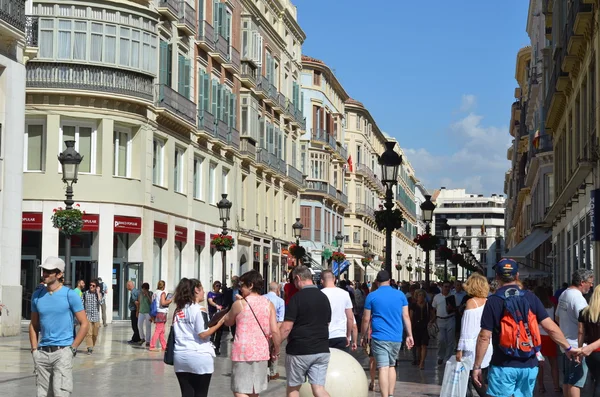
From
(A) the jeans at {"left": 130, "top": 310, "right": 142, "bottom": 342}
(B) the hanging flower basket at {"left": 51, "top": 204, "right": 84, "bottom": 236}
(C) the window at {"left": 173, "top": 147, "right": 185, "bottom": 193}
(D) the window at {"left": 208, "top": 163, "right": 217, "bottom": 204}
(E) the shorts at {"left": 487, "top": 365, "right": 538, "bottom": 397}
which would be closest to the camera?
(E) the shorts at {"left": 487, "top": 365, "right": 538, "bottom": 397}

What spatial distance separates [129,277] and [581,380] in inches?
1109

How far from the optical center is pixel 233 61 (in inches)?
1978

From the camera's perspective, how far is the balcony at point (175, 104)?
39562 mm

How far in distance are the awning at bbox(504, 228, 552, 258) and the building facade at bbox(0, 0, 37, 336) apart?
22.4 m

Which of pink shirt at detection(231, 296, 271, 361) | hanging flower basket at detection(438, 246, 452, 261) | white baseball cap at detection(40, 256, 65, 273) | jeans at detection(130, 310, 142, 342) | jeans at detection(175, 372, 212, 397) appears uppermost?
hanging flower basket at detection(438, 246, 452, 261)

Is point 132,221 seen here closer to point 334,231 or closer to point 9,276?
point 9,276

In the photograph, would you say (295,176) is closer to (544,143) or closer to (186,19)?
(544,143)

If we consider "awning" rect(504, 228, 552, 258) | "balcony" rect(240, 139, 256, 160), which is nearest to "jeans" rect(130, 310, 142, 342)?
"awning" rect(504, 228, 552, 258)

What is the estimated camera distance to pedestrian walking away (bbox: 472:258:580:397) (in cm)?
922

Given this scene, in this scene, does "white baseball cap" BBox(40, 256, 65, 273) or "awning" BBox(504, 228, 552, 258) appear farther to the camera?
"awning" BBox(504, 228, 552, 258)

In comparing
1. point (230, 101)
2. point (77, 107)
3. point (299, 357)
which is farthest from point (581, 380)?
point (230, 101)

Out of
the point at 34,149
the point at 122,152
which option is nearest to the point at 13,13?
the point at 34,149

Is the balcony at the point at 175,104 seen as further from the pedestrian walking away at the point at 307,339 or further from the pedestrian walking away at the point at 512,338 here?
the pedestrian walking away at the point at 512,338

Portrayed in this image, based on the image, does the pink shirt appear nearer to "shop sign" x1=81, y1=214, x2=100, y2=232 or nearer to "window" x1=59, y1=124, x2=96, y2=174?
"shop sign" x1=81, y1=214, x2=100, y2=232
